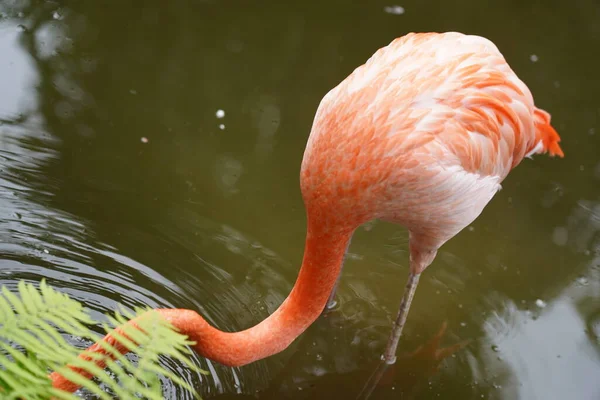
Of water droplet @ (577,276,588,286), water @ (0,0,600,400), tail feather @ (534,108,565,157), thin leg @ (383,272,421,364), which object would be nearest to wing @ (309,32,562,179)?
tail feather @ (534,108,565,157)

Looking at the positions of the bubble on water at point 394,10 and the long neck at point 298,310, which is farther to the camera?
the bubble on water at point 394,10

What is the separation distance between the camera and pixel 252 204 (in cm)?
357

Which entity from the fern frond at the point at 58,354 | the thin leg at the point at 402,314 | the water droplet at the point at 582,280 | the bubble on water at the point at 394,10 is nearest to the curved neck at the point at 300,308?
the thin leg at the point at 402,314

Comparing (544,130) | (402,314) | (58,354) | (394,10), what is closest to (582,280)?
(544,130)

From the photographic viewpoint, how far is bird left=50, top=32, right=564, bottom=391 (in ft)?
7.77

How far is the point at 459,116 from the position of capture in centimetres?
254

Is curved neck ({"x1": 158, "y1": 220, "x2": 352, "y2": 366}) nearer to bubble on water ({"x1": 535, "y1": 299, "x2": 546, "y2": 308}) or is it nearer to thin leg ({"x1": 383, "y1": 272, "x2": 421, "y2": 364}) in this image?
thin leg ({"x1": 383, "y1": 272, "x2": 421, "y2": 364})

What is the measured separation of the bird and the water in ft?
1.52

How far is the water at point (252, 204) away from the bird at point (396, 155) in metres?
0.46

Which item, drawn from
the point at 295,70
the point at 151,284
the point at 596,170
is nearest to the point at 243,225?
the point at 151,284

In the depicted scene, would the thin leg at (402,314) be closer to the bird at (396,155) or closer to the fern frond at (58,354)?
the bird at (396,155)

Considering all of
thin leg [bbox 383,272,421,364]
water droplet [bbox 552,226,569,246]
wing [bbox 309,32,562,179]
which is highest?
wing [bbox 309,32,562,179]

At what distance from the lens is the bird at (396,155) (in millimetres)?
2369

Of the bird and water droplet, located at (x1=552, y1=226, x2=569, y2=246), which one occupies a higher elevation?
the bird
